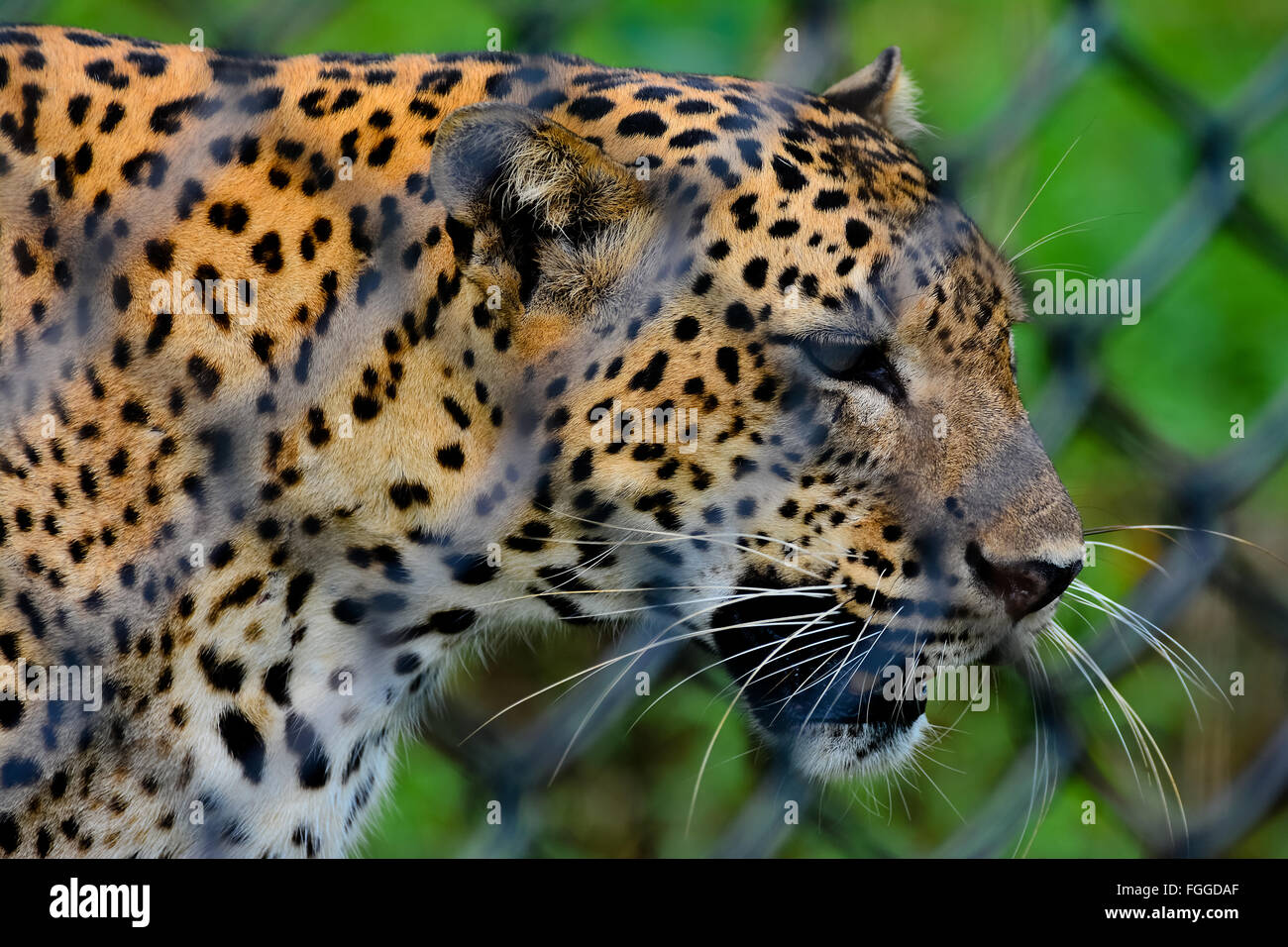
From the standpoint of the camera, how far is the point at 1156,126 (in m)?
5.60

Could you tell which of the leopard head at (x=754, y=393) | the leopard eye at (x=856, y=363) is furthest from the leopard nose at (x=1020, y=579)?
the leopard eye at (x=856, y=363)

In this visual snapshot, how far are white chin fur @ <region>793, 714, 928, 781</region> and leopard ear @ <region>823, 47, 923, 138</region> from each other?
1.24 meters

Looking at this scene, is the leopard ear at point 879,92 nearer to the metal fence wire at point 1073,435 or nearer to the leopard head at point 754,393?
the metal fence wire at point 1073,435

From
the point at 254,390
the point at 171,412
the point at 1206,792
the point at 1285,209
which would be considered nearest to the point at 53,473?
the point at 171,412

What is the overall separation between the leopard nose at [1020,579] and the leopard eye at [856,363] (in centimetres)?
31

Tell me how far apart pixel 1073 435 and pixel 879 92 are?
0.83 metres

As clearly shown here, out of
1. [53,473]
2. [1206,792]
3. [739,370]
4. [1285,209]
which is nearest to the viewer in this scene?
[53,473]

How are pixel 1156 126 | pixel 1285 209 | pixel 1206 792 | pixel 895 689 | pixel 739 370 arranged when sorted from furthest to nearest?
pixel 1285 209 → pixel 1156 126 → pixel 1206 792 → pixel 895 689 → pixel 739 370

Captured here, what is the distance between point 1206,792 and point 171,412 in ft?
11.7

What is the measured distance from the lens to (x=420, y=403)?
2.18 m

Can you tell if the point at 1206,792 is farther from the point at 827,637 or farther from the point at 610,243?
the point at 610,243

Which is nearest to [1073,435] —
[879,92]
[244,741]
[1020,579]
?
[1020,579]

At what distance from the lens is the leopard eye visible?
2213 mm

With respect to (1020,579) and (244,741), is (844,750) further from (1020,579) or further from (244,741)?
(244,741)
